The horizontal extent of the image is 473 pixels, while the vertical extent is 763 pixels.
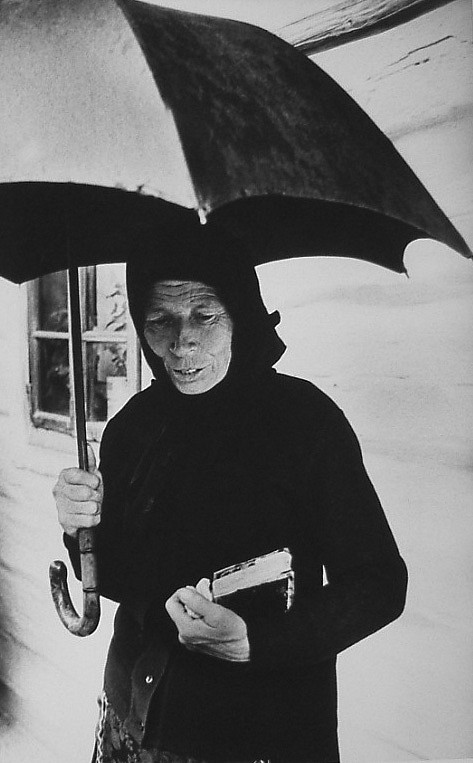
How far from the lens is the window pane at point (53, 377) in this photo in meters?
1.45

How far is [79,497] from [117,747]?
1.62ft

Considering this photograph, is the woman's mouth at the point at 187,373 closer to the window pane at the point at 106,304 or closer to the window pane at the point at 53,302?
the window pane at the point at 106,304

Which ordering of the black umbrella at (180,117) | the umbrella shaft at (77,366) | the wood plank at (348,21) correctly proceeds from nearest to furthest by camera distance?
the black umbrella at (180,117) < the umbrella shaft at (77,366) < the wood plank at (348,21)

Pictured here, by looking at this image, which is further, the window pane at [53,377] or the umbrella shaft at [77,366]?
the window pane at [53,377]

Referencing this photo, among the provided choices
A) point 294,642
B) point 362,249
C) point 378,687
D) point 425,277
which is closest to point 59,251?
point 362,249

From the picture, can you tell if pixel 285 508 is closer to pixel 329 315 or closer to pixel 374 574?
pixel 374 574

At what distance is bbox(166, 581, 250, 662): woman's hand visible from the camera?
1.33m

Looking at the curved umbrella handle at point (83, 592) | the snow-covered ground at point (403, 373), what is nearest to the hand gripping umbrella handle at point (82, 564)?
the curved umbrella handle at point (83, 592)

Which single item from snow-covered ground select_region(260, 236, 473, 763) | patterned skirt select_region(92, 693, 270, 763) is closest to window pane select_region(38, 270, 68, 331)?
snow-covered ground select_region(260, 236, 473, 763)

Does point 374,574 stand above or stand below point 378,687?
above

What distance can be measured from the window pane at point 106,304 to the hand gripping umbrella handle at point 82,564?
12 cm

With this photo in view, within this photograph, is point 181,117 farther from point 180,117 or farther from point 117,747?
point 117,747

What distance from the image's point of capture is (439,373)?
4.73 ft

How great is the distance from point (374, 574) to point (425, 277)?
590 millimetres
